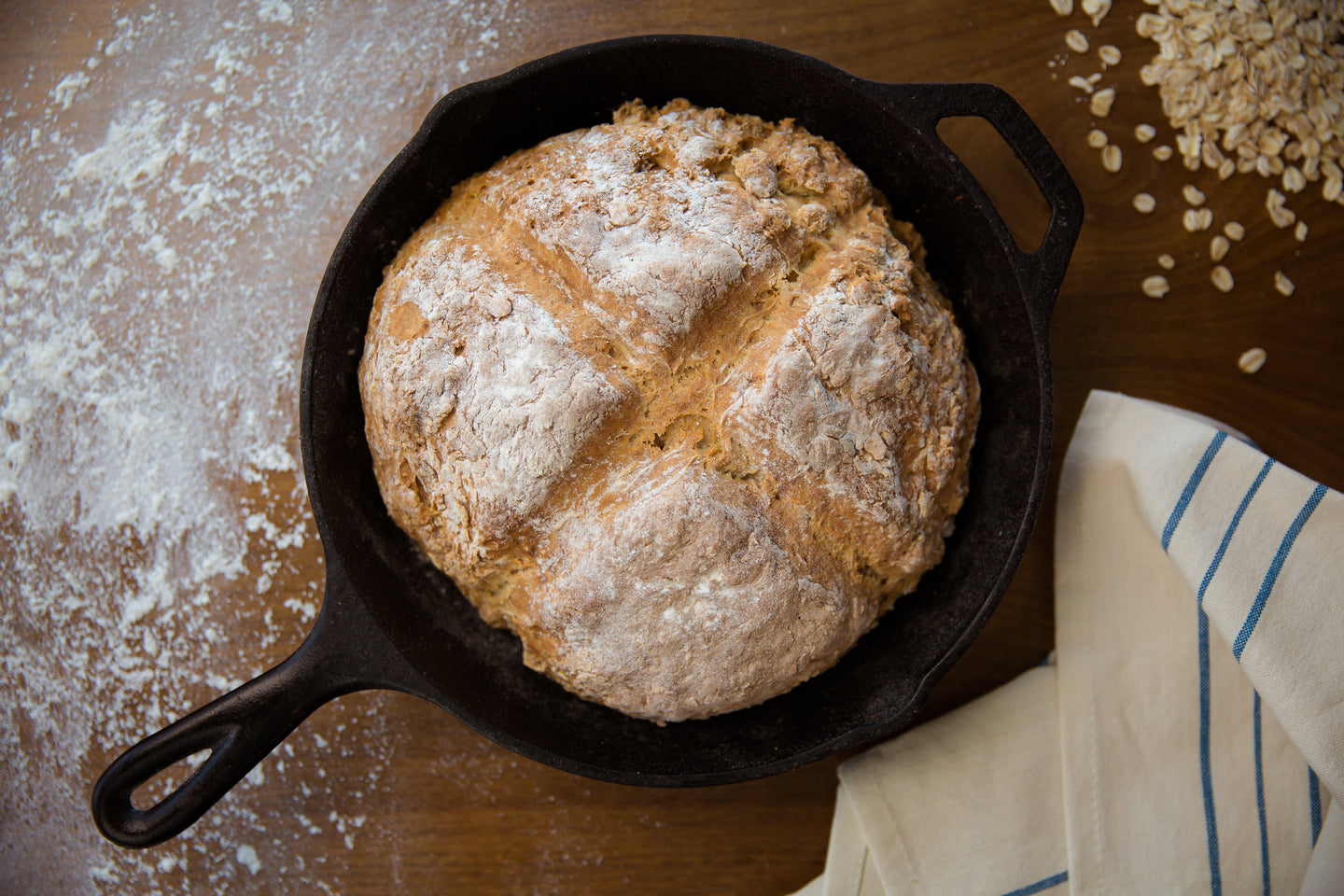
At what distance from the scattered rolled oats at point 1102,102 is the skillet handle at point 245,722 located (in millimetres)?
1634

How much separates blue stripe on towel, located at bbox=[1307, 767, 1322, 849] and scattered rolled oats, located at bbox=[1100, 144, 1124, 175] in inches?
46.4

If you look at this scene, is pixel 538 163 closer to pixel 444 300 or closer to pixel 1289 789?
pixel 444 300

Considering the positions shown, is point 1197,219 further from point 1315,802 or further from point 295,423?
point 295,423

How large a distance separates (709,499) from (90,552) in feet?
4.21

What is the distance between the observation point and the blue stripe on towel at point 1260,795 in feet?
4.85

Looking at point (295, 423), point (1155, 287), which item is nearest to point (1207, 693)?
point (1155, 287)

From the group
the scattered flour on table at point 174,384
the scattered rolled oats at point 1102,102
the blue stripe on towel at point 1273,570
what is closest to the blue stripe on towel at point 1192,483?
the blue stripe on towel at point 1273,570

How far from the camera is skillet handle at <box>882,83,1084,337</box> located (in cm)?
125

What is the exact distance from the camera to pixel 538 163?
51.7 inches

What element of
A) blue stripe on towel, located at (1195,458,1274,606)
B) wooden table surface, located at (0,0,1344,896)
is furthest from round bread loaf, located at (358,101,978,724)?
blue stripe on towel, located at (1195,458,1274,606)

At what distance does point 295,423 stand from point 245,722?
23.7 inches

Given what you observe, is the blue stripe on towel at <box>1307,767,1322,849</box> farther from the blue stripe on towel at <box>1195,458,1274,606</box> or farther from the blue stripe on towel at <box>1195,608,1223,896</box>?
the blue stripe on towel at <box>1195,458,1274,606</box>

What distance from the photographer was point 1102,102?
63.0 inches

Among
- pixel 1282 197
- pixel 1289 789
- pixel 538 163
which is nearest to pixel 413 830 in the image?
pixel 538 163
